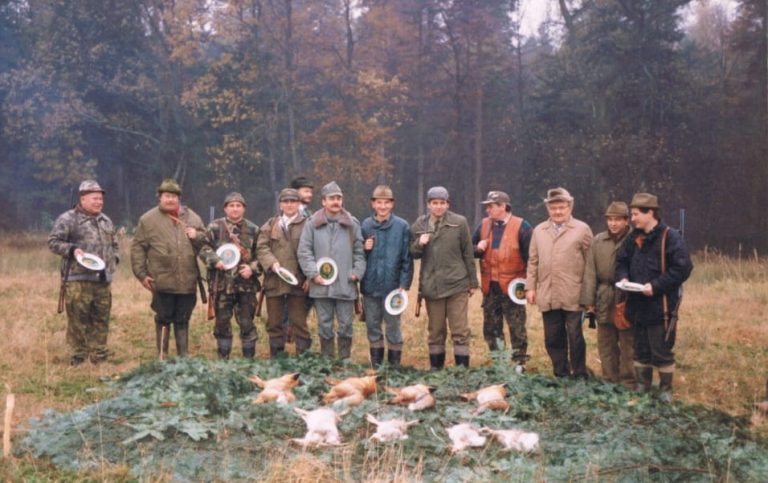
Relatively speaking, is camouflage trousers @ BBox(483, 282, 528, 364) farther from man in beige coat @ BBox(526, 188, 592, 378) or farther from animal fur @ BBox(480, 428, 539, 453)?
animal fur @ BBox(480, 428, 539, 453)

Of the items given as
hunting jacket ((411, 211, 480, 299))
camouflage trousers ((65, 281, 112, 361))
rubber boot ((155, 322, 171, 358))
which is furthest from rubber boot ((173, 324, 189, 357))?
hunting jacket ((411, 211, 480, 299))

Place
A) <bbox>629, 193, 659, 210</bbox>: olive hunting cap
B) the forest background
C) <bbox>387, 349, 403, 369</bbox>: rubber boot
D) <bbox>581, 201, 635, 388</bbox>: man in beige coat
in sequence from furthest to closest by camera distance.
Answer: the forest background
<bbox>387, 349, 403, 369</bbox>: rubber boot
<bbox>581, 201, 635, 388</bbox>: man in beige coat
<bbox>629, 193, 659, 210</bbox>: olive hunting cap

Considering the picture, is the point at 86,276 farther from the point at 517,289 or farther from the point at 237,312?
the point at 517,289

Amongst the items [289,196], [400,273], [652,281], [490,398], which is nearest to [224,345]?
[289,196]

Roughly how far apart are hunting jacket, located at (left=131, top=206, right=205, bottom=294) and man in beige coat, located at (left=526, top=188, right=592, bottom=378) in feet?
12.4

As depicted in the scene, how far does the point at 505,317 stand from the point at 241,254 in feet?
9.98

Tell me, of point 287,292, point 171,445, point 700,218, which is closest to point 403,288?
point 287,292

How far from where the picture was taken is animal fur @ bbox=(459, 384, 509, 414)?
19.6 feet

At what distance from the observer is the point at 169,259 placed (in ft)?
28.5

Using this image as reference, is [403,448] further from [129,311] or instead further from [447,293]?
[129,311]

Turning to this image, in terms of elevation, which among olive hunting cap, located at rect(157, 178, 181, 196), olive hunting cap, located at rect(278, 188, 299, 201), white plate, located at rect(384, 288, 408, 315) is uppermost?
olive hunting cap, located at rect(157, 178, 181, 196)

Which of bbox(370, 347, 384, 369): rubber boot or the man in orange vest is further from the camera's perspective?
bbox(370, 347, 384, 369): rubber boot

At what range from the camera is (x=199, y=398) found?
5910 millimetres

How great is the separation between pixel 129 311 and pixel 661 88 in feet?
71.0
